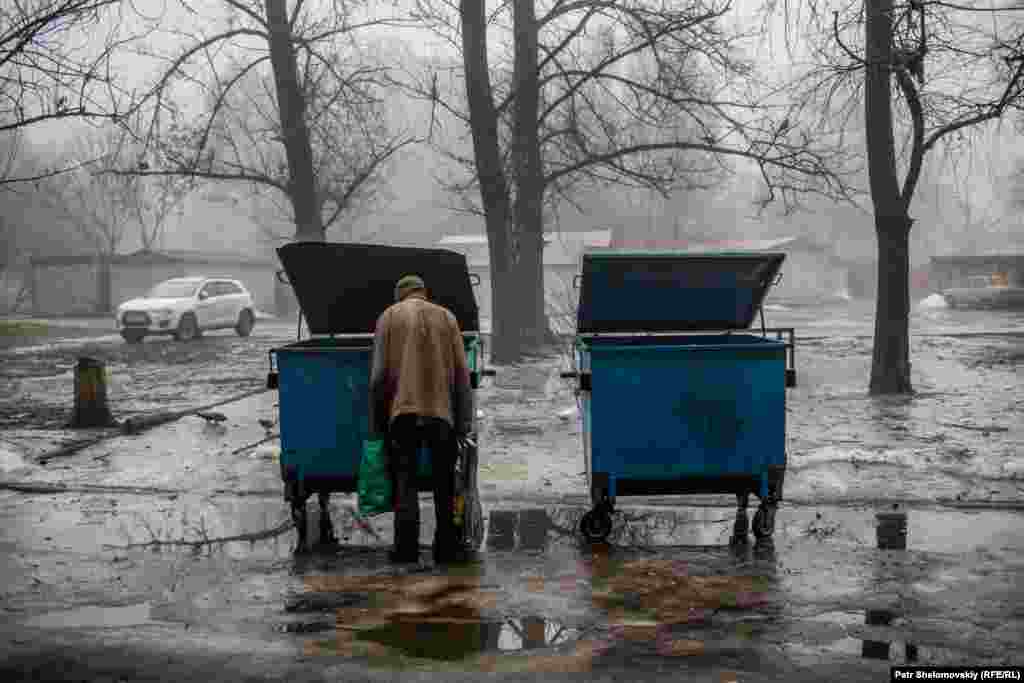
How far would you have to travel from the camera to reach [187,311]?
87.8 ft

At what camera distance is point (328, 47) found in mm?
18812

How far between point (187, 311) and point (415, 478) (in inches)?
883

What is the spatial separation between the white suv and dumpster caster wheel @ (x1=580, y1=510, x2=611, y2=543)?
72.8 feet

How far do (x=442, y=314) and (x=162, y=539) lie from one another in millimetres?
2356

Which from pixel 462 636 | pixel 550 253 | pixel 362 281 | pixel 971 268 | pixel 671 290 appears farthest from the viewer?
pixel 971 268

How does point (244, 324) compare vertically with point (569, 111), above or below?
below

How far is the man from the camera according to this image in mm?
5738

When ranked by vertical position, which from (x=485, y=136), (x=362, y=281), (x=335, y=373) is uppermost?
(x=485, y=136)

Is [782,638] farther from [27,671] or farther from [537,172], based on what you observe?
[537,172]

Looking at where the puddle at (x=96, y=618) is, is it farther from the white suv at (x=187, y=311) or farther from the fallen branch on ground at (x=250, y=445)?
the white suv at (x=187, y=311)

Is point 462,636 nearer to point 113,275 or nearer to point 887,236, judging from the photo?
A: point 887,236

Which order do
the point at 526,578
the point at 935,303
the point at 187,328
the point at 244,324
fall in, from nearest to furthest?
the point at 526,578 → the point at 187,328 → the point at 244,324 → the point at 935,303

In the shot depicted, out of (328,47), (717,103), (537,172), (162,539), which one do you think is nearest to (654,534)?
(162,539)

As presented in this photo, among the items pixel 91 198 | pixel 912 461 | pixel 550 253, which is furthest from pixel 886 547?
pixel 91 198
